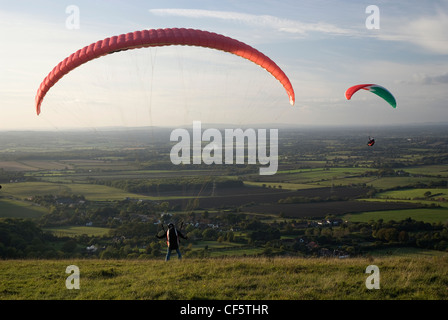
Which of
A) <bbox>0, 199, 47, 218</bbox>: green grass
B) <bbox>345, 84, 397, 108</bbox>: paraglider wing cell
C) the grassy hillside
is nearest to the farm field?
the grassy hillside

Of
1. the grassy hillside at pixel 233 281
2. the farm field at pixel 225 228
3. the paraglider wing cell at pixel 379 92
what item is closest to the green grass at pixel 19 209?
the farm field at pixel 225 228

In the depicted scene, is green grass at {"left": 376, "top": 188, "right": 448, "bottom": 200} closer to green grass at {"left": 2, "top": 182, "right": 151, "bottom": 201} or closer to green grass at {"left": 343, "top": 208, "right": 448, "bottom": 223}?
green grass at {"left": 343, "top": 208, "right": 448, "bottom": 223}

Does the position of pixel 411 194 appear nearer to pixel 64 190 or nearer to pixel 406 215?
pixel 406 215

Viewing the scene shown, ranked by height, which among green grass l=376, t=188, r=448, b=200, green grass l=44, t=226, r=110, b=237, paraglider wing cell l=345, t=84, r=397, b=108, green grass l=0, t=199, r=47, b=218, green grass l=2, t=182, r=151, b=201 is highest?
paraglider wing cell l=345, t=84, r=397, b=108

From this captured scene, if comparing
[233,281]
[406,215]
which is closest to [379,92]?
[233,281]

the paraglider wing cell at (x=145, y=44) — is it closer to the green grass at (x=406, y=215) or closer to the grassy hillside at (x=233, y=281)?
the grassy hillside at (x=233, y=281)
